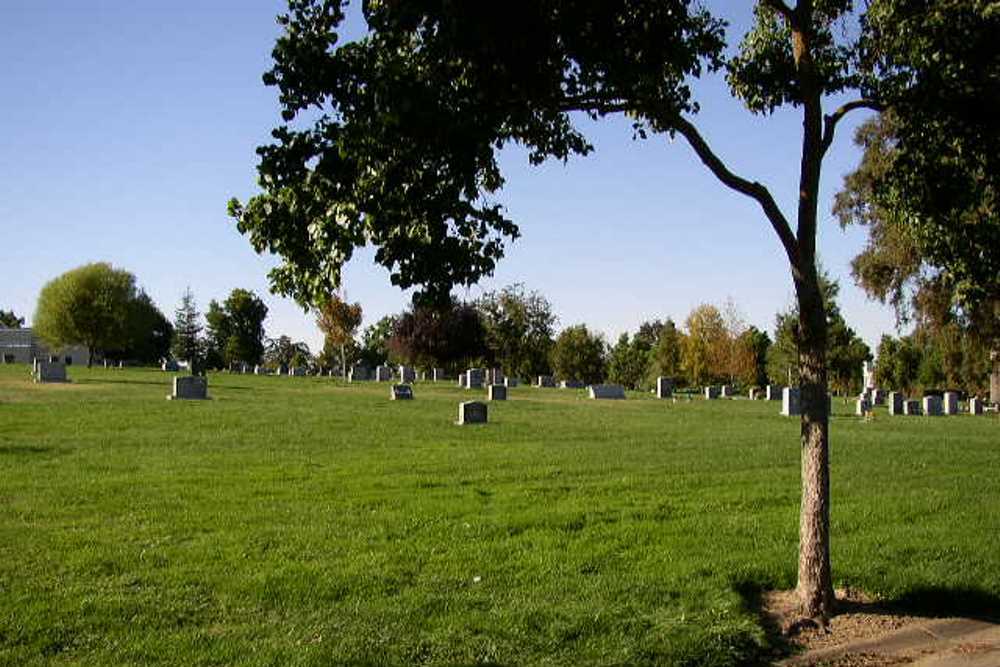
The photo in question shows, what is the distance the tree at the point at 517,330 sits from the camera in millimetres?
64062

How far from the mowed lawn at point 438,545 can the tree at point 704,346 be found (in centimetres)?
4520

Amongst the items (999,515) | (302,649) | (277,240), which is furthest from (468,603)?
(999,515)

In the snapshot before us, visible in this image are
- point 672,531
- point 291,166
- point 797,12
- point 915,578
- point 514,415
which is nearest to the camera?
point 291,166

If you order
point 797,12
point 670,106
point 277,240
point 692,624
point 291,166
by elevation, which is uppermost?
point 797,12

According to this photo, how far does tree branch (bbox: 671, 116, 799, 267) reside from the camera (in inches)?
297

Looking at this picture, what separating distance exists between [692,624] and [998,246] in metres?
4.35

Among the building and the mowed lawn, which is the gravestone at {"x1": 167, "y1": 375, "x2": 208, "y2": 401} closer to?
the mowed lawn

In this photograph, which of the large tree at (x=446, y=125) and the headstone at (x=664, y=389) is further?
the headstone at (x=664, y=389)

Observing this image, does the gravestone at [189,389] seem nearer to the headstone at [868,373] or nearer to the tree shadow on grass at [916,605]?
the tree shadow on grass at [916,605]

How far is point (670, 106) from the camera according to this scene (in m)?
7.62

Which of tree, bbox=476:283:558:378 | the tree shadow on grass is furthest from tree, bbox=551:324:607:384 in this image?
the tree shadow on grass

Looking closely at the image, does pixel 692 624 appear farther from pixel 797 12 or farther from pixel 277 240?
pixel 797 12

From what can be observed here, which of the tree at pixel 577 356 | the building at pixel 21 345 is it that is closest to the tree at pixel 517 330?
the tree at pixel 577 356

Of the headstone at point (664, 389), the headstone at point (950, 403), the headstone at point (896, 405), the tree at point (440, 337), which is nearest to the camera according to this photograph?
the headstone at point (896, 405)
